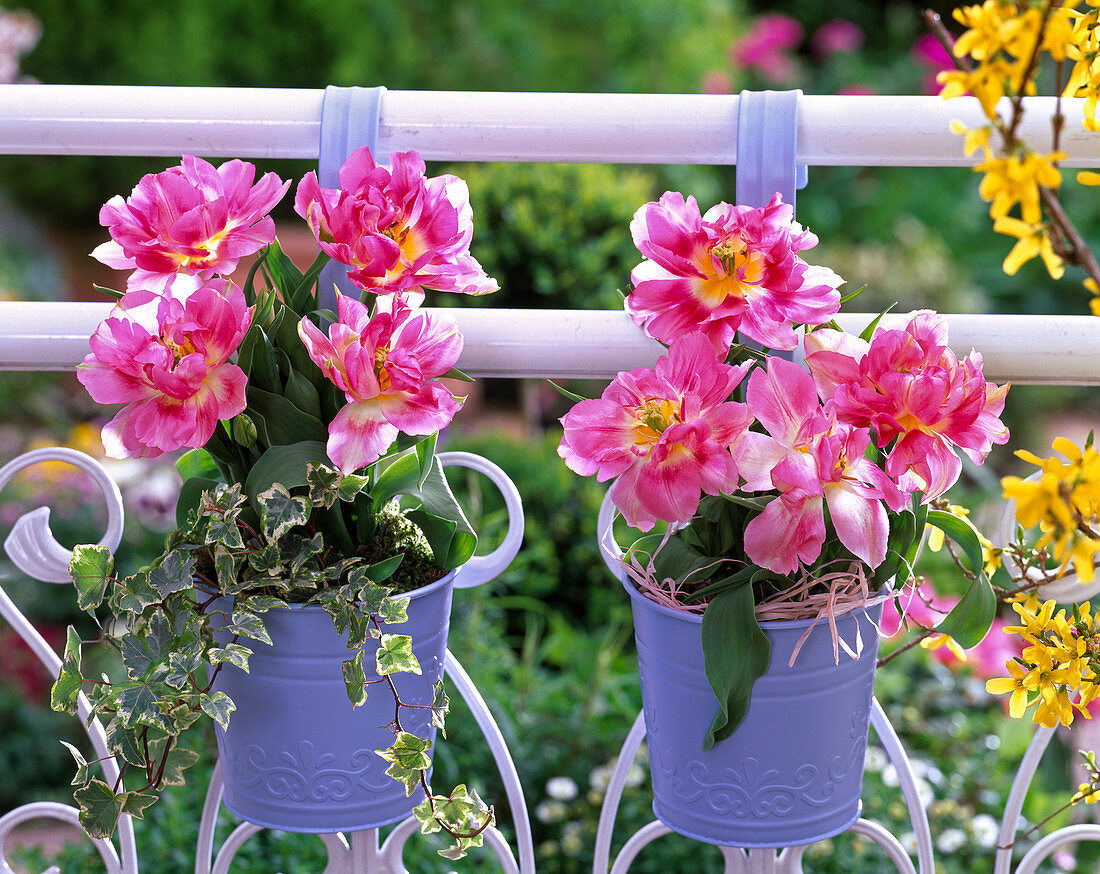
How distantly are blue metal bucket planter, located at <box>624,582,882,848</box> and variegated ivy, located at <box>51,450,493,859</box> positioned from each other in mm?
145

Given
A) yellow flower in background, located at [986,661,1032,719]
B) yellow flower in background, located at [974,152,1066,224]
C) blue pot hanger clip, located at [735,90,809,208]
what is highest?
blue pot hanger clip, located at [735,90,809,208]

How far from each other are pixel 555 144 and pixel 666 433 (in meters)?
0.30

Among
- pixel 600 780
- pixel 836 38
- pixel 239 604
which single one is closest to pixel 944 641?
pixel 239 604

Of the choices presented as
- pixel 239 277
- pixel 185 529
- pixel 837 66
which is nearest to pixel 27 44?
pixel 239 277

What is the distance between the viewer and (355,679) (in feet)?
2.55

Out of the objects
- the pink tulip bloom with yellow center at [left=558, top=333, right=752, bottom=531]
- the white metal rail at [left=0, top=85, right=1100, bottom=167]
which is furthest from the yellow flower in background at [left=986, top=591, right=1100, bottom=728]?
the white metal rail at [left=0, top=85, right=1100, bottom=167]

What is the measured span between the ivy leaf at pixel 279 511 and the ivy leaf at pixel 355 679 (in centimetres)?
10

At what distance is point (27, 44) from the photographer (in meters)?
3.28

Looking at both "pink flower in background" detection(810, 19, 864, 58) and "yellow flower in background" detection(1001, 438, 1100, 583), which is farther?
"pink flower in background" detection(810, 19, 864, 58)

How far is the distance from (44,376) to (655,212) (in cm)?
347

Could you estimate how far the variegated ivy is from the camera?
30.1 inches

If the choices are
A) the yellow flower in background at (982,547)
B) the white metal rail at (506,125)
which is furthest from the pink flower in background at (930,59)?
the yellow flower in background at (982,547)

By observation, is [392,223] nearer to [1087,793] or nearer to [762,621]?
[762,621]

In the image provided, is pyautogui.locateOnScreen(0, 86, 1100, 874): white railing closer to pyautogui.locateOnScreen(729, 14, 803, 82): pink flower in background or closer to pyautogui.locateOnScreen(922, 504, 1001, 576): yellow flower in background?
pyautogui.locateOnScreen(922, 504, 1001, 576): yellow flower in background
